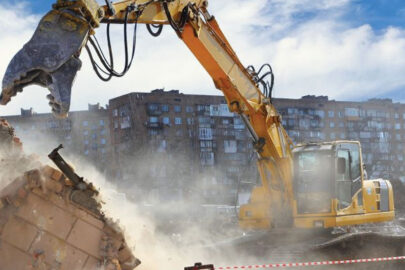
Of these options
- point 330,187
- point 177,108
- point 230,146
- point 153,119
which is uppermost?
point 177,108

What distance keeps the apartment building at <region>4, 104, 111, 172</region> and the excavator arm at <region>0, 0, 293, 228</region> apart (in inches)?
2866

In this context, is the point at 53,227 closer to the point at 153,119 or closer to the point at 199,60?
the point at 199,60

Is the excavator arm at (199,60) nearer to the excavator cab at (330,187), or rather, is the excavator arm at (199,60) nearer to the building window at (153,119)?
the excavator cab at (330,187)

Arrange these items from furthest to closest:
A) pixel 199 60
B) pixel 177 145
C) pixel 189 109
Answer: pixel 189 109, pixel 177 145, pixel 199 60

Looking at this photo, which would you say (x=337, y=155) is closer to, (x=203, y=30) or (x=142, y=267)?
(x=203, y=30)

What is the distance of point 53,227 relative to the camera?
6293mm

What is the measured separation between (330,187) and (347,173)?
0.61 metres

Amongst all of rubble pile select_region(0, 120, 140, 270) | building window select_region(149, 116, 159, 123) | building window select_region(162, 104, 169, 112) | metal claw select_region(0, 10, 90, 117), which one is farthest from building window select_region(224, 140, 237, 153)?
metal claw select_region(0, 10, 90, 117)

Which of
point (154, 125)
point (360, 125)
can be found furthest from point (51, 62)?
point (360, 125)

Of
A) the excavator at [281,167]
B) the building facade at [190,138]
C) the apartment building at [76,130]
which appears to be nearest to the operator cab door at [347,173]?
the excavator at [281,167]

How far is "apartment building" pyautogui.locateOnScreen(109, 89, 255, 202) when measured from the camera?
67.0 metres

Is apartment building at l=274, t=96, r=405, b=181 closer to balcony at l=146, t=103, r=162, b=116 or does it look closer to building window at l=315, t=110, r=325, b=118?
building window at l=315, t=110, r=325, b=118

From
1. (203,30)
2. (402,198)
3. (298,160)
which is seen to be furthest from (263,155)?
(402,198)

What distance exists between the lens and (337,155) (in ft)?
37.2
